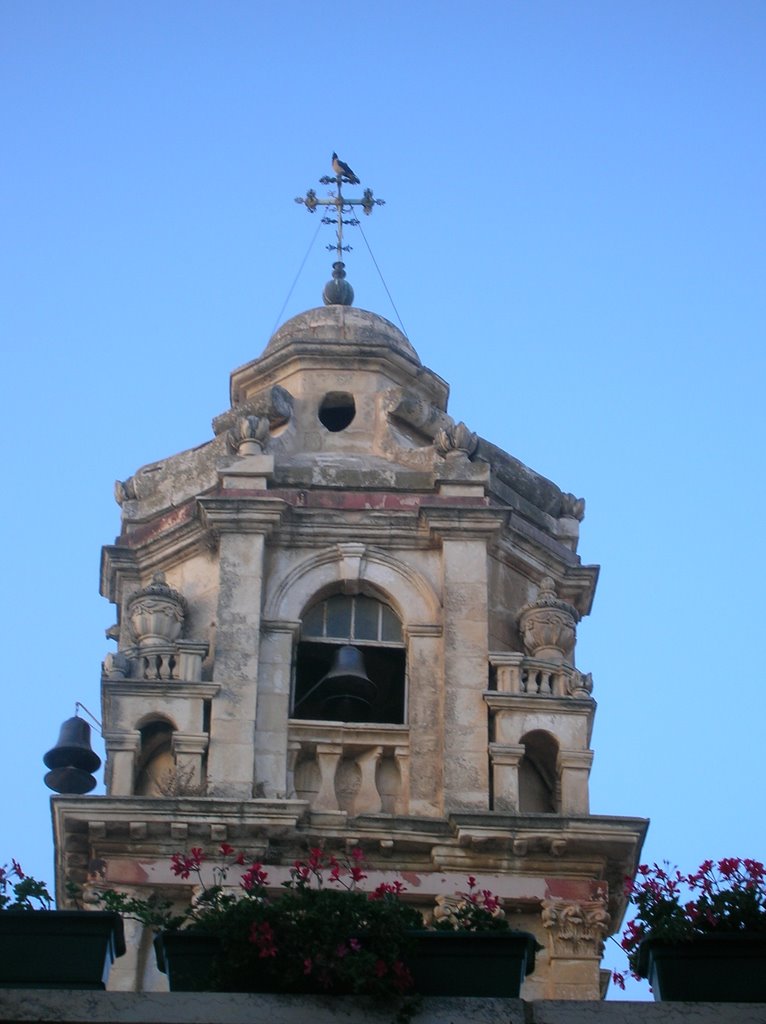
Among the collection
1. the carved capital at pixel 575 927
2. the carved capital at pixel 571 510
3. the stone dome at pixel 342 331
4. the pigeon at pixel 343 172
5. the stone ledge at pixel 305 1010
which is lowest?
the stone ledge at pixel 305 1010

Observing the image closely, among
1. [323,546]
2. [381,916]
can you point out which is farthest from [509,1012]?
[323,546]

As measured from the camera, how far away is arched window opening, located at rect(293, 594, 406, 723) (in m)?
27.0

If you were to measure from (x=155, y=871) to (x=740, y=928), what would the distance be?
9582 millimetres

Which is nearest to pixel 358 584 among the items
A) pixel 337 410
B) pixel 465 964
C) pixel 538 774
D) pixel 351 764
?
pixel 351 764

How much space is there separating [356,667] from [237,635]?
122 centimetres

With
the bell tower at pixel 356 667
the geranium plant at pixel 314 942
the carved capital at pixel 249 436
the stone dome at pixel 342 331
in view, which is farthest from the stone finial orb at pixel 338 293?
the geranium plant at pixel 314 942

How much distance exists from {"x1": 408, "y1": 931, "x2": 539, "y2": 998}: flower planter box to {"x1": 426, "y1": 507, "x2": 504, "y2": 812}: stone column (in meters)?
9.26

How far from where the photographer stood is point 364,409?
98.0 feet

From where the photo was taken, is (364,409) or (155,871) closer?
(155,871)

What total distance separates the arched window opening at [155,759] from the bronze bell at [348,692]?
5.36 ft

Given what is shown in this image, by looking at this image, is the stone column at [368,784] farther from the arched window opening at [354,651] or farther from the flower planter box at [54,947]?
the flower planter box at [54,947]

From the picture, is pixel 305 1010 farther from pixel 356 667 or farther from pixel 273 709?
pixel 356 667

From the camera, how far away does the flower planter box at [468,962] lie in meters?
15.6

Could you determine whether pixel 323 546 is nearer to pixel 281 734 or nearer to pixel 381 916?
pixel 281 734
